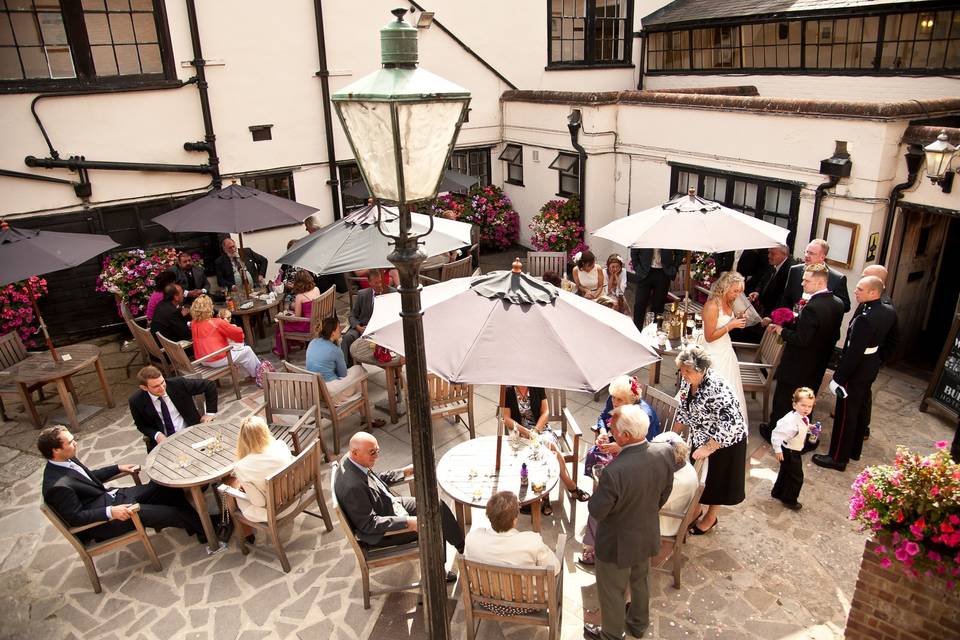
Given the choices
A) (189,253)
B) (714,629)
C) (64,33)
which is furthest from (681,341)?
(64,33)

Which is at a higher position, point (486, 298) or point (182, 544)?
point (486, 298)

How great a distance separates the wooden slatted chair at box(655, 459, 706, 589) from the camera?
5102mm

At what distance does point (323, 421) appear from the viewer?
318 inches

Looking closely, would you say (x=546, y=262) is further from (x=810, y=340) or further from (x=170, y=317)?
(x=170, y=317)

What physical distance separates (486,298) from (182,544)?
3.89 meters

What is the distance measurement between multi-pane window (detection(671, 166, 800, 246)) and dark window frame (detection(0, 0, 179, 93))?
29.5 feet

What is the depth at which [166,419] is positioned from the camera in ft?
21.7

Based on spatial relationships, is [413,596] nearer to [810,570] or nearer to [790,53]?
[810,570]

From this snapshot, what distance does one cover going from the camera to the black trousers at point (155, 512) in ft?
18.3

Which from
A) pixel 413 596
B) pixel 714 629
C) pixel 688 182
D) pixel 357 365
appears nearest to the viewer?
pixel 714 629

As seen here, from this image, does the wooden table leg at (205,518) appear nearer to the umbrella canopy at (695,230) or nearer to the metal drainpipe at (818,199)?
the umbrella canopy at (695,230)

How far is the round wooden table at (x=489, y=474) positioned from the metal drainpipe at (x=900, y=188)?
19.1ft

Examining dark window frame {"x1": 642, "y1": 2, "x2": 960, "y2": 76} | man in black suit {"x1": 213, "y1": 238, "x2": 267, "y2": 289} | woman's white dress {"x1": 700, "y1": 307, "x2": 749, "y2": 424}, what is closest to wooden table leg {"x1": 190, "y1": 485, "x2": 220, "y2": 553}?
man in black suit {"x1": 213, "y1": 238, "x2": 267, "y2": 289}

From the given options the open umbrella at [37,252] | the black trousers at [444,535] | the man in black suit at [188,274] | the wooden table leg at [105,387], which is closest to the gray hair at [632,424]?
the black trousers at [444,535]
